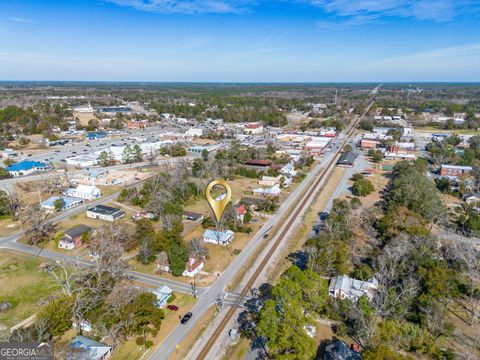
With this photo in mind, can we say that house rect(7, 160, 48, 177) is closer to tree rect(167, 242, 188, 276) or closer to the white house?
the white house

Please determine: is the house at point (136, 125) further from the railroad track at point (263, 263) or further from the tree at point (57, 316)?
the tree at point (57, 316)

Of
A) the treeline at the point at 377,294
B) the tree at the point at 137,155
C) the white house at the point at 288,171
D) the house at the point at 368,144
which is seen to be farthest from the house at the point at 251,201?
the house at the point at 368,144

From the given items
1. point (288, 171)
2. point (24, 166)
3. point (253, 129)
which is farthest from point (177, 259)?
point (253, 129)

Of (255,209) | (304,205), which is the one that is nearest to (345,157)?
(304,205)

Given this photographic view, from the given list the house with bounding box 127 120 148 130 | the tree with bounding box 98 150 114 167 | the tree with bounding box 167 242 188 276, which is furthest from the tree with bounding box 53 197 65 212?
the house with bounding box 127 120 148 130

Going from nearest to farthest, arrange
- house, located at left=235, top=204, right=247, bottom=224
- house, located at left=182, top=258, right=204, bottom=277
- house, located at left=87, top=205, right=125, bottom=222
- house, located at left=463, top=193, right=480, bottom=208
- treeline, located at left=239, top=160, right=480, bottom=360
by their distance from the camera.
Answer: treeline, located at left=239, top=160, right=480, bottom=360 < house, located at left=182, top=258, right=204, bottom=277 < house, located at left=235, top=204, right=247, bottom=224 < house, located at left=87, top=205, right=125, bottom=222 < house, located at left=463, top=193, right=480, bottom=208

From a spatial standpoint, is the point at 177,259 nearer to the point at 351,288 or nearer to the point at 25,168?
the point at 351,288
